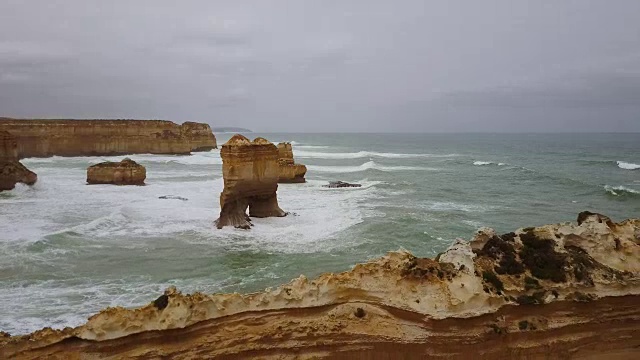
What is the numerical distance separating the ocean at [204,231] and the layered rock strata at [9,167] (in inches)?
27.8

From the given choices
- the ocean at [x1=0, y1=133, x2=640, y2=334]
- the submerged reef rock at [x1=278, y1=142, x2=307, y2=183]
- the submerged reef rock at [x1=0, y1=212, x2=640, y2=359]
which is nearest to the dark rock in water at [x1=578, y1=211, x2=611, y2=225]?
the submerged reef rock at [x1=0, y1=212, x2=640, y2=359]

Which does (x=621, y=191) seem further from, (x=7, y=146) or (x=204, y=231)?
(x=7, y=146)

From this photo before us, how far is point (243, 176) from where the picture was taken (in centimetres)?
2047

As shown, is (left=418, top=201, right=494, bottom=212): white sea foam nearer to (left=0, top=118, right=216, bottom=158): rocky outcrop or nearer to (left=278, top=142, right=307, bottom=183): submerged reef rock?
(left=278, top=142, right=307, bottom=183): submerged reef rock

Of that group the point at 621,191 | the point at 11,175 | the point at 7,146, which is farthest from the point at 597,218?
the point at 11,175

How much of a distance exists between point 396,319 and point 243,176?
15094mm

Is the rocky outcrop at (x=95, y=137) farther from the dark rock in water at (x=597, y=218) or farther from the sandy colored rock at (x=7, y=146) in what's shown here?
the dark rock in water at (x=597, y=218)

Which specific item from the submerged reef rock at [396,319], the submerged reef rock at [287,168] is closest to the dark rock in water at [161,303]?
the submerged reef rock at [396,319]

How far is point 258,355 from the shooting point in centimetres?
586

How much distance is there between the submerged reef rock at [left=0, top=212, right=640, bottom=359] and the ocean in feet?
18.3

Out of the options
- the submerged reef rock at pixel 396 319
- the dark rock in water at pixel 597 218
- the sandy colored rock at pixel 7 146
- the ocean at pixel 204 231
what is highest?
the sandy colored rock at pixel 7 146

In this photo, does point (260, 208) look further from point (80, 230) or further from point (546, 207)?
point (546, 207)

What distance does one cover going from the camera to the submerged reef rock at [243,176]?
20219 millimetres

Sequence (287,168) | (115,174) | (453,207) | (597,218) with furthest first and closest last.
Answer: (287,168) < (115,174) < (453,207) < (597,218)
